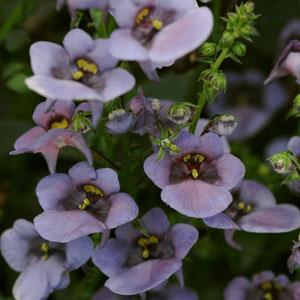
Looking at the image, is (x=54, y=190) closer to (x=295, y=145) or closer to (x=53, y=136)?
(x=53, y=136)

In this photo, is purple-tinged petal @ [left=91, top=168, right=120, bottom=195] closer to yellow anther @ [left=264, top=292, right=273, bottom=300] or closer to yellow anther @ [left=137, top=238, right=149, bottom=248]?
yellow anther @ [left=137, top=238, right=149, bottom=248]

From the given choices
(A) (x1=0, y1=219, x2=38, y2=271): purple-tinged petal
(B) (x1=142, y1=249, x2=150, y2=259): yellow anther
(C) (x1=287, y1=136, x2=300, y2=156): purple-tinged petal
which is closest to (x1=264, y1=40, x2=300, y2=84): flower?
(C) (x1=287, y1=136, x2=300, y2=156): purple-tinged petal


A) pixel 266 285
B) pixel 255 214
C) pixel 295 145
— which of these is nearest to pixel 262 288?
pixel 266 285

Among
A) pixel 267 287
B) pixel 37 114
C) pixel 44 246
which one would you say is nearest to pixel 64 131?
pixel 37 114

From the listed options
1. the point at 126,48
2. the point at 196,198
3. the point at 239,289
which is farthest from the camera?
the point at 239,289

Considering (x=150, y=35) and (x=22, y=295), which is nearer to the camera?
(x=150, y=35)

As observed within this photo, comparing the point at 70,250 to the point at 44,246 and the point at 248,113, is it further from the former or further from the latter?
the point at 248,113
